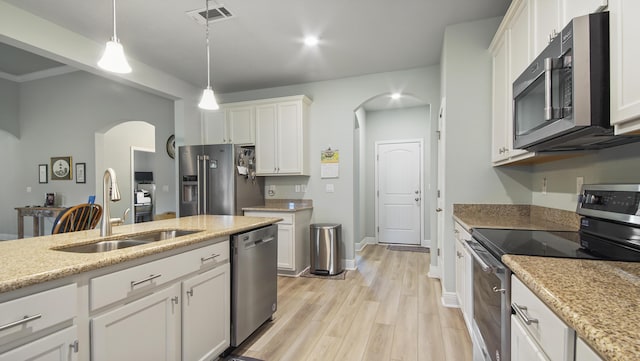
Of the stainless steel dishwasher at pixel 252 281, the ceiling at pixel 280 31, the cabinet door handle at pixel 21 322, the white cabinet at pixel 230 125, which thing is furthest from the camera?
the white cabinet at pixel 230 125

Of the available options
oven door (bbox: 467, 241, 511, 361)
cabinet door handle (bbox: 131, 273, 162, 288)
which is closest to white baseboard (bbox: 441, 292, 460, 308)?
oven door (bbox: 467, 241, 511, 361)

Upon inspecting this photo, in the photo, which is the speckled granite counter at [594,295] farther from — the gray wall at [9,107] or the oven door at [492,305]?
the gray wall at [9,107]

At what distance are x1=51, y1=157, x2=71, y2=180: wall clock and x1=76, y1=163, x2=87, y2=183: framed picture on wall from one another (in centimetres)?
20

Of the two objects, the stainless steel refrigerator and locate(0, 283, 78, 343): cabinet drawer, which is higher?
the stainless steel refrigerator

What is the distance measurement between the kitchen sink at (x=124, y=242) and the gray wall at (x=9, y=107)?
20.1ft

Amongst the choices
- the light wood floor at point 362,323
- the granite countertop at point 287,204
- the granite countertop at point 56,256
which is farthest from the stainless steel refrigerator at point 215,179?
the granite countertop at point 56,256

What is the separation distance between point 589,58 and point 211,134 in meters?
4.38

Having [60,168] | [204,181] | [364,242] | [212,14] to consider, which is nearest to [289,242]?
[204,181]

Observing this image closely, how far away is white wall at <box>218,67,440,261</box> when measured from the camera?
3.91 meters

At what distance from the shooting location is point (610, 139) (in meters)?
1.33

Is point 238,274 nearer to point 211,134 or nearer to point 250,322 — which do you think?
point 250,322

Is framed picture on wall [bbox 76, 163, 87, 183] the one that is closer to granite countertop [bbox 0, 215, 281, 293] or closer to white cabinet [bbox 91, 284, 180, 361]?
granite countertop [bbox 0, 215, 281, 293]

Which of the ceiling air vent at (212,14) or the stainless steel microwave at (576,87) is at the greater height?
the ceiling air vent at (212,14)

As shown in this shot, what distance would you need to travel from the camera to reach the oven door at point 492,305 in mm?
1161
